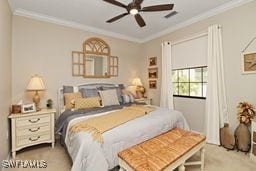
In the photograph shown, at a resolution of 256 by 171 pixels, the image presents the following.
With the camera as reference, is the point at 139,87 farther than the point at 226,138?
Yes

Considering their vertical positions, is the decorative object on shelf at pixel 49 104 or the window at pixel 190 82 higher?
the window at pixel 190 82

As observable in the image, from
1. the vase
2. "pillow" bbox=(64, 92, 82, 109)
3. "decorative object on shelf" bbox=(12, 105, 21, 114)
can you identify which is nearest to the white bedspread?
→ "pillow" bbox=(64, 92, 82, 109)

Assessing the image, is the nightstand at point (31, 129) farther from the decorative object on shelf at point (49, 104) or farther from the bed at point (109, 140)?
the bed at point (109, 140)

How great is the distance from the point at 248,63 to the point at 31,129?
4.02 metres

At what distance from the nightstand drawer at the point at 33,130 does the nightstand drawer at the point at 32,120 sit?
73 mm

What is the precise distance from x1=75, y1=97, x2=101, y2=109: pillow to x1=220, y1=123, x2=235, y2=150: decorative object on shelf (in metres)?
2.52

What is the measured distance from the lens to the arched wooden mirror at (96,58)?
3981 millimetres

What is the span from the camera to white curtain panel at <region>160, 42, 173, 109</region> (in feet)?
13.6

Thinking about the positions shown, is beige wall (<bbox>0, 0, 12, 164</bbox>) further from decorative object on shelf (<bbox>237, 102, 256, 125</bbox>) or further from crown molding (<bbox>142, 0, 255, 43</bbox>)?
decorative object on shelf (<bbox>237, 102, 256, 125</bbox>)

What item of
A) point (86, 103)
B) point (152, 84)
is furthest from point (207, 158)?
point (152, 84)

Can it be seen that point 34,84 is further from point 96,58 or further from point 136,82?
point 136,82

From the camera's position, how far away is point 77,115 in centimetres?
257

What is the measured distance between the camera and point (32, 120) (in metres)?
2.75

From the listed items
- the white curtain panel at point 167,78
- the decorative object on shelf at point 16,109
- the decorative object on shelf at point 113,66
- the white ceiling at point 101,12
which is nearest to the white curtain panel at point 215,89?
the white ceiling at point 101,12
